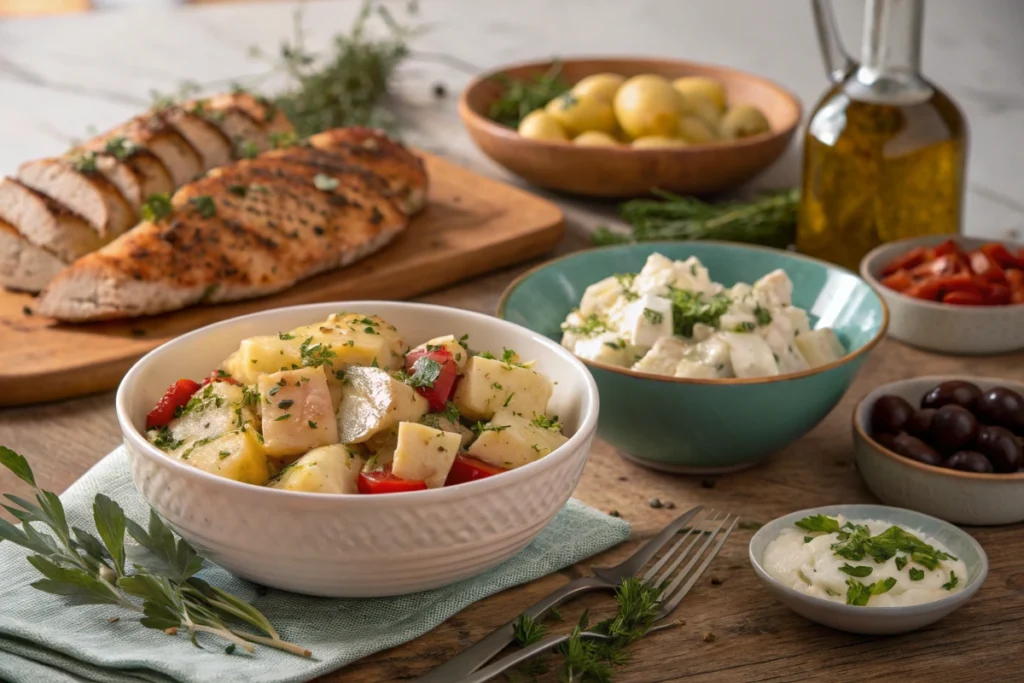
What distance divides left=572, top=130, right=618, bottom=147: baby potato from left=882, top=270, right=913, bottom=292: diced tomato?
3.40 ft

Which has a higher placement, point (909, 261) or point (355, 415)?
point (355, 415)

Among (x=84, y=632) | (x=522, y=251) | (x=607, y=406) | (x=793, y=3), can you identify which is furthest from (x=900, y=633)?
(x=793, y=3)

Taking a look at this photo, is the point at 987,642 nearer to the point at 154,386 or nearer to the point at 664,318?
the point at 664,318

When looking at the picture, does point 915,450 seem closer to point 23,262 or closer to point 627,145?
point 627,145

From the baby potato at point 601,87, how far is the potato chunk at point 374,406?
2.26 m

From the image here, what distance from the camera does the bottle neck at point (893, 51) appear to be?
9.61 feet

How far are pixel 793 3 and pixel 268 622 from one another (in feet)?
17.9

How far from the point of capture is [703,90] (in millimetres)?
3959

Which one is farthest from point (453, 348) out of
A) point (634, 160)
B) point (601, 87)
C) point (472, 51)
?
point (472, 51)

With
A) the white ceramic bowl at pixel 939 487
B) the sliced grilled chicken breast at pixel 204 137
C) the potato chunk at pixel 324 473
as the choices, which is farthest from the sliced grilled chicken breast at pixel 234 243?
the white ceramic bowl at pixel 939 487

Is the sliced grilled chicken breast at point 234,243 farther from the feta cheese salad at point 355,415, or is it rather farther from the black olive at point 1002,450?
the black olive at point 1002,450

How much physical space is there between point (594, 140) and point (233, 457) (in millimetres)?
2237

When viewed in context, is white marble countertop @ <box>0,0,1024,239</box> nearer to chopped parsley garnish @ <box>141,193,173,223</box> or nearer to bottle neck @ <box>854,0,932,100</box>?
bottle neck @ <box>854,0,932,100</box>

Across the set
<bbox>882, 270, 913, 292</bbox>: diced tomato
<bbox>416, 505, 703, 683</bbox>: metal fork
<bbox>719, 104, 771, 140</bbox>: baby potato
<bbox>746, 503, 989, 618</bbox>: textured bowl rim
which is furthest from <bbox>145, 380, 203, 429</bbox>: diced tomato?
<bbox>719, 104, 771, 140</bbox>: baby potato
